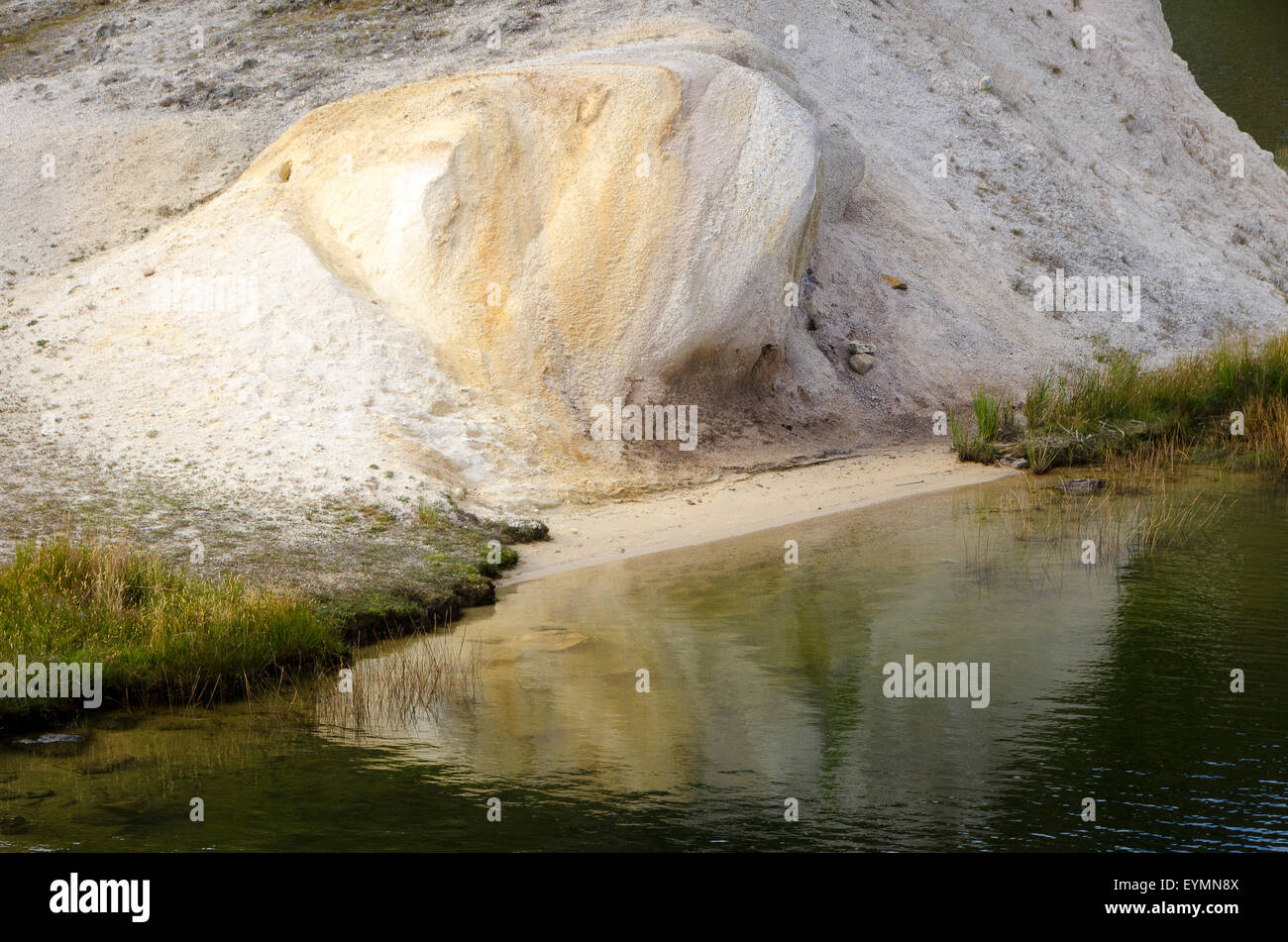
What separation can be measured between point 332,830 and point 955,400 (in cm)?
1540

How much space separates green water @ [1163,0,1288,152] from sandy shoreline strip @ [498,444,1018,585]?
38295 mm

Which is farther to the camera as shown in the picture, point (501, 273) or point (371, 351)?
point (501, 273)

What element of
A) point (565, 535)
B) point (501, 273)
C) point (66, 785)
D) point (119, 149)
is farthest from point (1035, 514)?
point (119, 149)

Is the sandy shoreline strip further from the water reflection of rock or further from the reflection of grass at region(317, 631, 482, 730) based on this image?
the reflection of grass at region(317, 631, 482, 730)

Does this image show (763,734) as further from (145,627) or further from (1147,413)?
(1147,413)

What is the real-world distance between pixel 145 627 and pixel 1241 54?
60458 millimetres

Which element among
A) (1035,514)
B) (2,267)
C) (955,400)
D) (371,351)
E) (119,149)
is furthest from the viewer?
(119,149)

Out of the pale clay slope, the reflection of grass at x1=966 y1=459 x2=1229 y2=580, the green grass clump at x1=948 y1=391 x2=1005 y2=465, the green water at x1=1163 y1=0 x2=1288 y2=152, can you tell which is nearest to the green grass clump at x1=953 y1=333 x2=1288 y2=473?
the green grass clump at x1=948 y1=391 x2=1005 y2=465

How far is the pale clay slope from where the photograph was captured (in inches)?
587

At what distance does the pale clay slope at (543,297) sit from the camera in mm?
14922

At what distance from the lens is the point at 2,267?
18844 millimetres

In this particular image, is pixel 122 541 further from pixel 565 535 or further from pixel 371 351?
pixel 371 351

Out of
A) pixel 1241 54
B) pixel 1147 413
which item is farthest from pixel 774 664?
pixel 1241 54

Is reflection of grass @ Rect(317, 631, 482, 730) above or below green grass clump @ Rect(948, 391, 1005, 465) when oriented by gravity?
below
